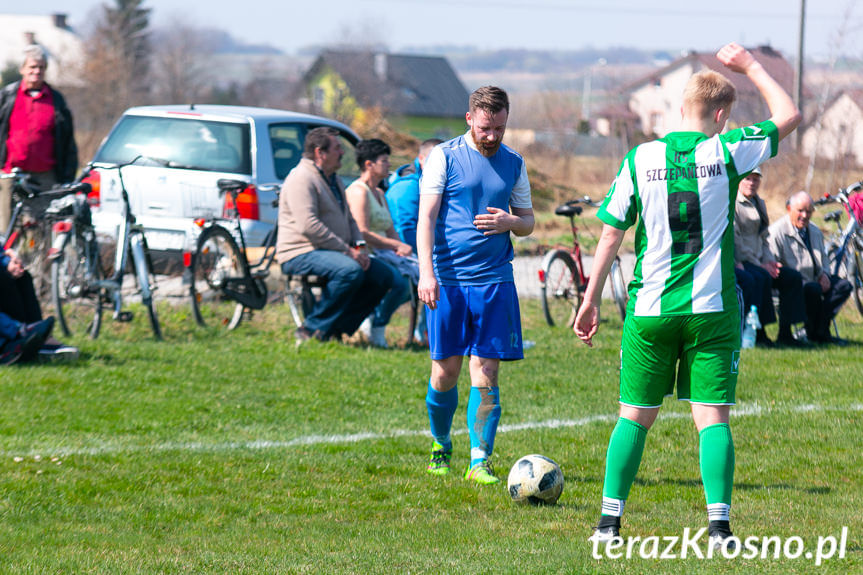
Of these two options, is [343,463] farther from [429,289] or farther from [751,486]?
[751,486]

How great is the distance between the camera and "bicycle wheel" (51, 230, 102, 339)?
31.8 feet

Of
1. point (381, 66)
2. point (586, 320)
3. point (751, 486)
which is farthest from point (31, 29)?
point (586, 320)

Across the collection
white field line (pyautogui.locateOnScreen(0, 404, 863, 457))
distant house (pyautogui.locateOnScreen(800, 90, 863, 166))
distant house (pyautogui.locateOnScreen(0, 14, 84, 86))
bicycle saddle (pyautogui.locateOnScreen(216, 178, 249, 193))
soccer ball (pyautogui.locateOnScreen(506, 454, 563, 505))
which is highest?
distant house (pyautogui.locateOnScreen(0, 14, 84, 86))

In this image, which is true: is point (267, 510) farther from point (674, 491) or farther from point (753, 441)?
point (753, 441)

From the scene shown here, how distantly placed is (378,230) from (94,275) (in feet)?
8.40

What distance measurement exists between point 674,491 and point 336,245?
15.6ft

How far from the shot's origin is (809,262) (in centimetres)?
1131

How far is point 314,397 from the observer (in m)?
8.05

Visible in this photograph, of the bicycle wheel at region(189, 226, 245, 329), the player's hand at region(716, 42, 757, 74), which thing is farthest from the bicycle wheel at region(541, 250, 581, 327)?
the player's hand at region(716, 42, 757, 74)

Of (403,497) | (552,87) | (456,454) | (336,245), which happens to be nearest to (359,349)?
(336,245)

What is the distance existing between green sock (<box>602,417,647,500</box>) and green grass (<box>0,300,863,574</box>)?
249 mm

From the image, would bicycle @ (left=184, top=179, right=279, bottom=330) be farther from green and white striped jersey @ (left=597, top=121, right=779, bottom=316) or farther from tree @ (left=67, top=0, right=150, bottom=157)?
tree @ (left=67, top=0, right=150, bottom=157)

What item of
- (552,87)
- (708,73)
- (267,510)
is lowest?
(267,510)

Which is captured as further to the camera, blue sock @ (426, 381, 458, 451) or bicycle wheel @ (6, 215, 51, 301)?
bicycle wheel @ (6, 215, 51, 301)
